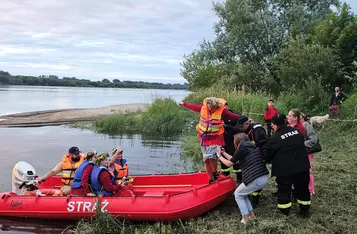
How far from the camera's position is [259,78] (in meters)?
22.0

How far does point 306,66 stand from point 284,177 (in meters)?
12.2

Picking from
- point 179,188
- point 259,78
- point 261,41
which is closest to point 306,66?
point 259,78

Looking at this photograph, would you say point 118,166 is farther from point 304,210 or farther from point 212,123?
point 304,210

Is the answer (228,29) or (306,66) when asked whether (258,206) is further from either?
(228,29)

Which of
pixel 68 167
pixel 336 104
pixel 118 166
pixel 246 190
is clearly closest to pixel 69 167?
pixel 68 167

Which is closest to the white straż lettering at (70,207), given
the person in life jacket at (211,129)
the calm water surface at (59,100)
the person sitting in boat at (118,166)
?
the person sitting in boat at (118,166)

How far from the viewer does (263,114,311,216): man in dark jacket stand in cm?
595

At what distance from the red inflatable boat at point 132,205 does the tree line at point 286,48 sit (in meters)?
11.0

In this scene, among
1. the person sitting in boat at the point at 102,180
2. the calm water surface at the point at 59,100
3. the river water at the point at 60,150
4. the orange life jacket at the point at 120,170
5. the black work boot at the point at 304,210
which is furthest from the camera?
the calm water surface at the point at 59,100

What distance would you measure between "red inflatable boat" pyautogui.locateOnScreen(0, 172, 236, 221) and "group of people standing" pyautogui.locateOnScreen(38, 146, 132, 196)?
0.22 meters

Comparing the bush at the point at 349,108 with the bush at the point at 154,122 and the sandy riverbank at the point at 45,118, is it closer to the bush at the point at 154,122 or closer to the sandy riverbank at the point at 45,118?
the bush at the point at 154,122

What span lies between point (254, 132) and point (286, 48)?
1414 cm

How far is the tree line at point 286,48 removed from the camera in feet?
56.6

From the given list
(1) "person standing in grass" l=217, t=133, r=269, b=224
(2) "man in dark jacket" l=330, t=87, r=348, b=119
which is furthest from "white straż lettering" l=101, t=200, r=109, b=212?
(2) "man in dark jacket" l=330, t=87, r=348, b=119
